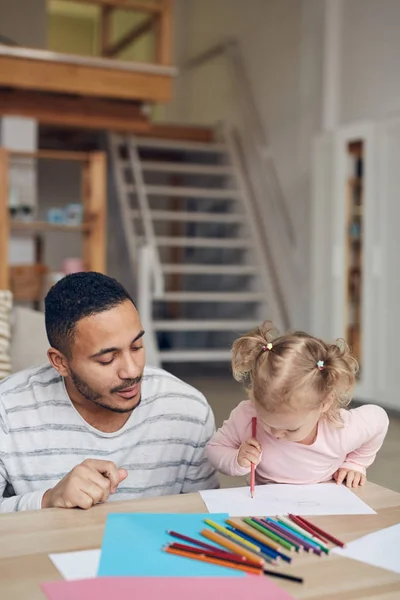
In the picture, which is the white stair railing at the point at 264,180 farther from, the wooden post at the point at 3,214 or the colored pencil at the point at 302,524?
the colored pencil at the point at 302,524

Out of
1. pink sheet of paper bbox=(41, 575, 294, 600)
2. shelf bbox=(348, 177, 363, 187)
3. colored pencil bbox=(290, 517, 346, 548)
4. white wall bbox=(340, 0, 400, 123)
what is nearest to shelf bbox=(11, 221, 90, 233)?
shelf bbox=(348, 177, 363, 187)

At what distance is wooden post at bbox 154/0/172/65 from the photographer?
6.61 meters

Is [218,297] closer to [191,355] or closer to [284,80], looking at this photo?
[191,355]

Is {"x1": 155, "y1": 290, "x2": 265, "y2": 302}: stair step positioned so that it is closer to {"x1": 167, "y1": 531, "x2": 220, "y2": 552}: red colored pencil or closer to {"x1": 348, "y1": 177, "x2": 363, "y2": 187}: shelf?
{"x1": 348, "y1": 177, "x2": 363, "y2": 187}: shelf

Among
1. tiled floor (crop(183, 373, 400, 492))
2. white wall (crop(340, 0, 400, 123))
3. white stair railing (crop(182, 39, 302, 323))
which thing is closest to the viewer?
tiled floor (crop(183, 373, 400, 492))

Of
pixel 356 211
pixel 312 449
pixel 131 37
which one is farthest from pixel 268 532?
pixel 131 37

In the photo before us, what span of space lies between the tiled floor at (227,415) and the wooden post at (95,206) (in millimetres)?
1388

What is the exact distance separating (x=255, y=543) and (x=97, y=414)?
60cm

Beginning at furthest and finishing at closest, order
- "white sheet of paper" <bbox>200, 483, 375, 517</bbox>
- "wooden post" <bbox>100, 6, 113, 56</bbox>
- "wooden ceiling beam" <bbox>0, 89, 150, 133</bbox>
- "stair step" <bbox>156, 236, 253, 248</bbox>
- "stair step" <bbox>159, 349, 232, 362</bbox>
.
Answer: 1. "stair step" <bbox>156, 236, 253, 248</bbox>
2. "wooden post" <bbox>100, 6, 113, 56</bbox>
3. "stair step" <bbox>159, 349, 232, 362</bbox>
4. "wooden ceiling beam" <bbox>0, 89, 150, 133</bbox>
5. "white sheet of paper" <bbox>200, 483, 375, 517</bbox>

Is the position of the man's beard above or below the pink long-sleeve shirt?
above

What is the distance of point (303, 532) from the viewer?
116cm

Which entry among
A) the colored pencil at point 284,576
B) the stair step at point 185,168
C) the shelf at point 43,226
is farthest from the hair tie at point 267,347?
the stair step at point 185,168

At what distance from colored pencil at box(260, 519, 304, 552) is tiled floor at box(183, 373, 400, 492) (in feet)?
8.02

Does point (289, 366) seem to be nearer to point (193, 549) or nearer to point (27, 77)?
point (193, 549)
